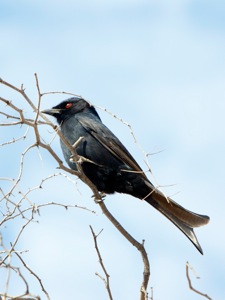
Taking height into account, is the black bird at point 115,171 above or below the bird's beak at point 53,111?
below

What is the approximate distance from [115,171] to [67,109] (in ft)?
3.63

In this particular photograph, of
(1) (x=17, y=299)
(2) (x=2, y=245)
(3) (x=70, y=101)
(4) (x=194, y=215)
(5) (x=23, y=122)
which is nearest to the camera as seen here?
(1) (x=17, y=299)

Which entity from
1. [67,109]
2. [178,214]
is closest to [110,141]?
[67,109]

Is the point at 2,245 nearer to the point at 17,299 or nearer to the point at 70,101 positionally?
the point at 17,299

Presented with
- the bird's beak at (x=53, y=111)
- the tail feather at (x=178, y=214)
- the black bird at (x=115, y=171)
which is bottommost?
the tail feather at (x=178, y=214)

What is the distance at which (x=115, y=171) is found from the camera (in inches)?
247

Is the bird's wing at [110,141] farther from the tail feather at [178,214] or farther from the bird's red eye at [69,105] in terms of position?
the bird's red eye at [69,105]

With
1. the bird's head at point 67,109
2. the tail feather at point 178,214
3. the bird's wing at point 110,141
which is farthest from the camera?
the bird's head at point 67,109

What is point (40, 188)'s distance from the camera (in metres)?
4.48

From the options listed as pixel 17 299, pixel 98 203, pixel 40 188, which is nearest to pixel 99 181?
pixel 98 203

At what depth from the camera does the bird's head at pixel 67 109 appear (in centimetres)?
694

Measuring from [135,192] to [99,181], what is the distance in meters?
0.40

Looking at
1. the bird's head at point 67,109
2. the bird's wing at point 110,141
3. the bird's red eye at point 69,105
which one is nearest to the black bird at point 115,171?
the bird's wing at point 110,141

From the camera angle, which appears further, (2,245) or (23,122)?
(23,122)
